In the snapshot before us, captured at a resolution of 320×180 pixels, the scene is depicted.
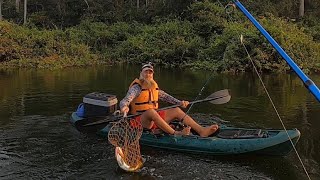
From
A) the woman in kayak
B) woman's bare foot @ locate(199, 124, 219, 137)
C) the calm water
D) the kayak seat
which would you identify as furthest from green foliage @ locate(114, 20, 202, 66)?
woman's bare foot @ locate(199, 124, 219, 137)

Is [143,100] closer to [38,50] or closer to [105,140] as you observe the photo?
[105,140]

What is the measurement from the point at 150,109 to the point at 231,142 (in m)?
1.46

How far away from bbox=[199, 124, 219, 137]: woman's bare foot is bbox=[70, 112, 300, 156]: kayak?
79mm

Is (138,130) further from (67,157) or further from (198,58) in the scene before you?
(198,58)

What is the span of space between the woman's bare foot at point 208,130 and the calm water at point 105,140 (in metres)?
0.39

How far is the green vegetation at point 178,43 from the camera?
754 inches

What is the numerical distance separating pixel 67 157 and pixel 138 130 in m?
1.32

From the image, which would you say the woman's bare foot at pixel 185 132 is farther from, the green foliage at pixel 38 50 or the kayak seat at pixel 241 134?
→ the green foliage at pixel 38 50

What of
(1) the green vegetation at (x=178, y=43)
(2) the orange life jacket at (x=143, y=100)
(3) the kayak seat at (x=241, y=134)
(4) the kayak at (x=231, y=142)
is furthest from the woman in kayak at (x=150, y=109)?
(1) the green vegetation at (x=178, y=43)

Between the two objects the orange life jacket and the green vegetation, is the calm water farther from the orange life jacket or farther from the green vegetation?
the green vegetation

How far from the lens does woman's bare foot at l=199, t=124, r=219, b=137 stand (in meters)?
7.10

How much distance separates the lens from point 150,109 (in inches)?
283

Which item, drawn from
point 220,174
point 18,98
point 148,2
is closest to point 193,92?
point 18,98

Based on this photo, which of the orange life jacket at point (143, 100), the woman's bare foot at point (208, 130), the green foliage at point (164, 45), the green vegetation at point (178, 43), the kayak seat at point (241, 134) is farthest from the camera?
the green foliage at point (164, 45)
